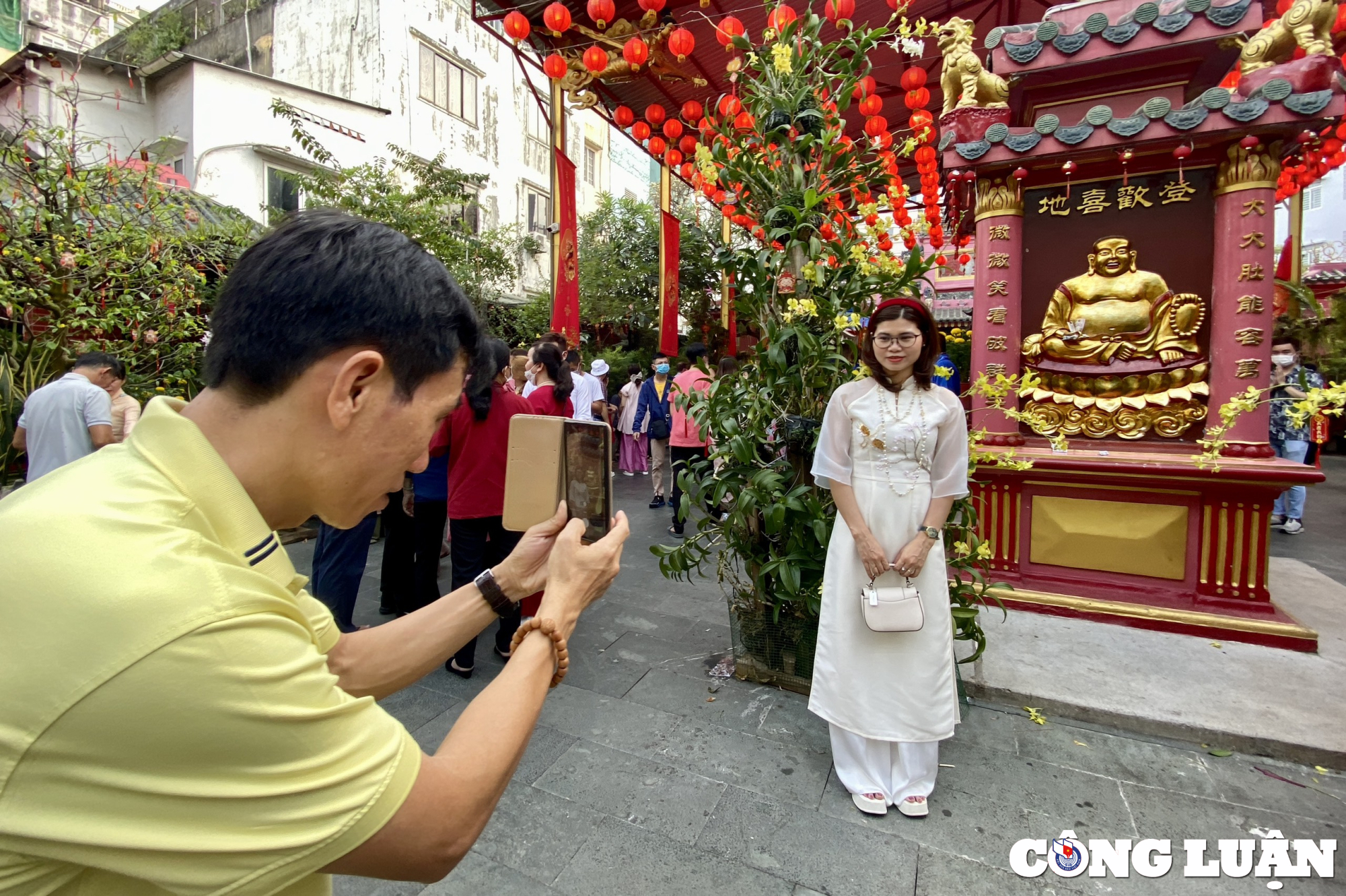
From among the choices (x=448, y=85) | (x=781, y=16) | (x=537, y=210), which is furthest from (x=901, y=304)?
(x=537, y=210)

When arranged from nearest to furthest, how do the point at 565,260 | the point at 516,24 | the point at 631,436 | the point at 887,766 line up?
the point at 887,766 → the point at 516,24 → the point at 565,260 → the point at 631,436

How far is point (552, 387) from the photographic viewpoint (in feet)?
13.1

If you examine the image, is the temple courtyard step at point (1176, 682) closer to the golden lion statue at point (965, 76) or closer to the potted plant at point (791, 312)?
the potted plant at point (791, 312)

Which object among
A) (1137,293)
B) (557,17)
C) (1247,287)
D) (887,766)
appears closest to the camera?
(887,766)

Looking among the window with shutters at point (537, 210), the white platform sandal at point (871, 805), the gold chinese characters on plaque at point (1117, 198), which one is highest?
the window with shutters at point (537, 210)

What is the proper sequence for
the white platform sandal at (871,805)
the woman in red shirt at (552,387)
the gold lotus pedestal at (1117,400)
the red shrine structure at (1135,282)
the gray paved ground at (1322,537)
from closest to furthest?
the white platform sandal at (871,805) < the red shrine structure at (1135,282) < the gold lotus pedestal at (1117,400) < the woman in red shirt at (552,387) < the gray paved ground at (1322,537)

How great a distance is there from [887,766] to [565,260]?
6.74 metres

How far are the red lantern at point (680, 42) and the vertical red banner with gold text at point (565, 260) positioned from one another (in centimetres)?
230

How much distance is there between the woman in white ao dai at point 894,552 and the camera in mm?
2324

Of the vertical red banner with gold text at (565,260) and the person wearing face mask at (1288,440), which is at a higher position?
the vertical red banner with gold text at (565,260)

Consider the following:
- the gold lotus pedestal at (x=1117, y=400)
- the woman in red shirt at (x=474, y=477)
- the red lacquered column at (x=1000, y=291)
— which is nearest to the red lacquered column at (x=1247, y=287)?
the gold lotus pedestal at (x=1117, y=400)

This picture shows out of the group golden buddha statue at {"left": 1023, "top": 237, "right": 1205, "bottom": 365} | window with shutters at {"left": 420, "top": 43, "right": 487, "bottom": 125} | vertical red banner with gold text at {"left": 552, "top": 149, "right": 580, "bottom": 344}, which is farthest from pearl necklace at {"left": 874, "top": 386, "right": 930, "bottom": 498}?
window with shutters at {"left": 420, "top": 43, "right": 487, "bottom": 125}

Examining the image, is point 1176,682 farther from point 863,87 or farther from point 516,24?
point 516,24

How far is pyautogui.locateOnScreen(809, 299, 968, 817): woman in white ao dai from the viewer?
2.32m
